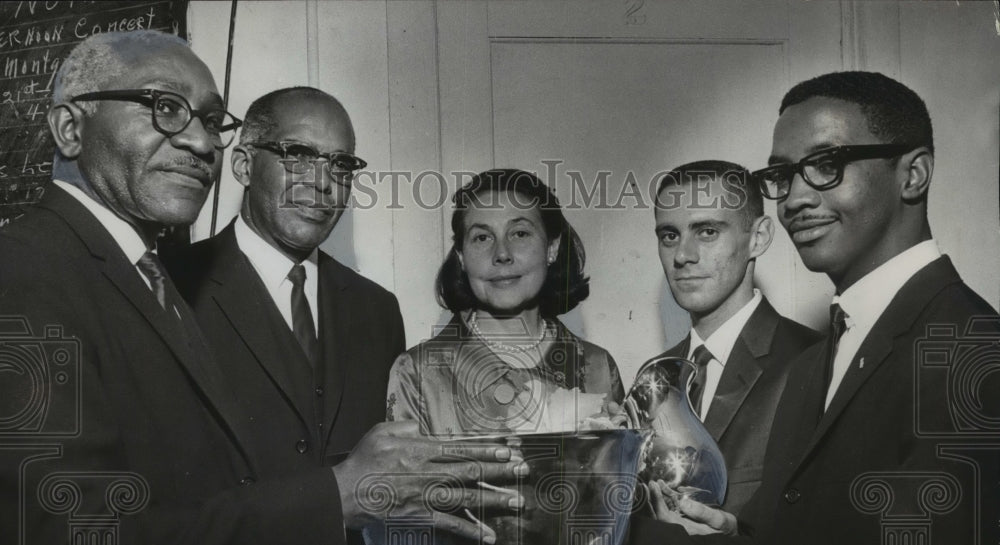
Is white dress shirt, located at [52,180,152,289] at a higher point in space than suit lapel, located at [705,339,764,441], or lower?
higher

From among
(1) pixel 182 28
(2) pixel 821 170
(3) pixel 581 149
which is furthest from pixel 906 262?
(1) pixel 182 28

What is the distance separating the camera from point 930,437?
8.65ft

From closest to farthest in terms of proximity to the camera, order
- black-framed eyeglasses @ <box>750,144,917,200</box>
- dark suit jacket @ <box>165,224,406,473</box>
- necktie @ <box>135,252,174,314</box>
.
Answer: necktie @ <box>135,252,174,314</box> → dark suit jacket @ <box>165,224,406,473</box> → black-framed eyeglasses @ <box>750,144,917,200</box>

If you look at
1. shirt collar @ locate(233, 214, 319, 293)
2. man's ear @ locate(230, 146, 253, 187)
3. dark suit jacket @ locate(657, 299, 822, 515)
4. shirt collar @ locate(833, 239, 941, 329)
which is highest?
man's ear @ locate(230, 146, 253, 187)

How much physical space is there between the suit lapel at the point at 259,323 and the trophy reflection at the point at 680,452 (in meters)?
0.76

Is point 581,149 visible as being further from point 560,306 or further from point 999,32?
point 999,32

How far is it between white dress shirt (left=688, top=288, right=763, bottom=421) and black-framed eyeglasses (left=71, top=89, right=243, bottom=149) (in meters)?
1.20

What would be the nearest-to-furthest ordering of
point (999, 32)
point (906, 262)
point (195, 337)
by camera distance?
1. point (195, 337)
2. point (906, 262)
3. point (999, 32)

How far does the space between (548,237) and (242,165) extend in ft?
2.42

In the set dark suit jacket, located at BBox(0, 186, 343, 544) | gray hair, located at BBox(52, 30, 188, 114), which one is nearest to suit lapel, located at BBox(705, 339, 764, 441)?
dark suit jacket, located at BBox(0, 186, 343, 544)

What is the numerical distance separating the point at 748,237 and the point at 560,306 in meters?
0.48

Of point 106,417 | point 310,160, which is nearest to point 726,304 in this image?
point 310,160

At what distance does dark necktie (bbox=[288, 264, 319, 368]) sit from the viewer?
2678mm

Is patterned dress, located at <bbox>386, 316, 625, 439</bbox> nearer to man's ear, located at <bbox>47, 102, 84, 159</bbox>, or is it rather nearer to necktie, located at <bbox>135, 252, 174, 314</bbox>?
necktie, located at <bbox>135, 252, 174, 314</bbox>
